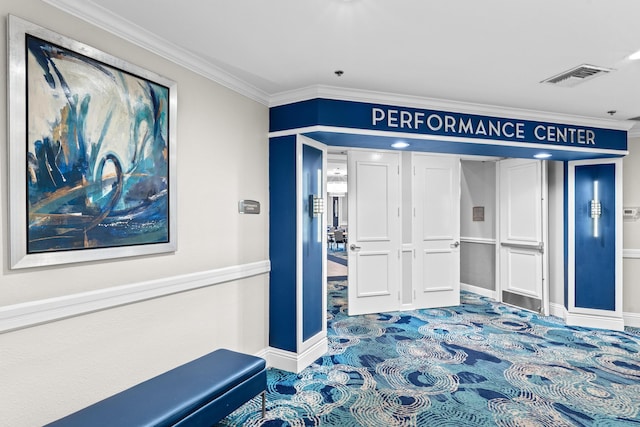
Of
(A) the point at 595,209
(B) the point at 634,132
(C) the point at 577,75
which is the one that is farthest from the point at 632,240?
(C) the point at 577,75

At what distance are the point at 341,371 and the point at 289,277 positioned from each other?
39.6 inches

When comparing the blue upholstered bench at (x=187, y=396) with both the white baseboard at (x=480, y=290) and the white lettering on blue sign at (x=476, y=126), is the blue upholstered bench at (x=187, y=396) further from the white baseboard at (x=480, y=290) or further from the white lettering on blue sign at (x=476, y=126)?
the white baseboard at (x=480, y=290)

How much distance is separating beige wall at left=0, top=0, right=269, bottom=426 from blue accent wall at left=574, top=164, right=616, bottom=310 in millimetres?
4213

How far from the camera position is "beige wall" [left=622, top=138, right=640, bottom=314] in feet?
15.8

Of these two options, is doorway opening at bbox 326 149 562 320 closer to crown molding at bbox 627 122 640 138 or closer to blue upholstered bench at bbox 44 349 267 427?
crown molding at bbox 627 122 640 138

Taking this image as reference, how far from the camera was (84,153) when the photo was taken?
1980mm

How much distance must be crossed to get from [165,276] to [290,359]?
59.7 inches

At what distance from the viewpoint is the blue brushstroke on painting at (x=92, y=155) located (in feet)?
5.87

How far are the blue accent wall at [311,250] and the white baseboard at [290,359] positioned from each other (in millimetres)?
163

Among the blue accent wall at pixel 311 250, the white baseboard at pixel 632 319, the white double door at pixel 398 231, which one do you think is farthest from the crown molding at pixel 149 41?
the white baseboard at pixel 632 319

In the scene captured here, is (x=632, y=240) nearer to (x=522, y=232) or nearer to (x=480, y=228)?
(x=522, y=232)

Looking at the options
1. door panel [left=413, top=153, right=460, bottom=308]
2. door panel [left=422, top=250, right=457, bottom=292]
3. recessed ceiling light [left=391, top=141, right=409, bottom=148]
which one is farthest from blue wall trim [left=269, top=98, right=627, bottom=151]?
door panel [left=422, top=250, right=457, bottom=292]

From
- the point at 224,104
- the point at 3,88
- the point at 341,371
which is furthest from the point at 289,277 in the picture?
the point at 3,88

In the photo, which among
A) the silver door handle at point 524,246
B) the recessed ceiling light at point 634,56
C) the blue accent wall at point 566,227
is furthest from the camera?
the silver door handle at point 524,246
